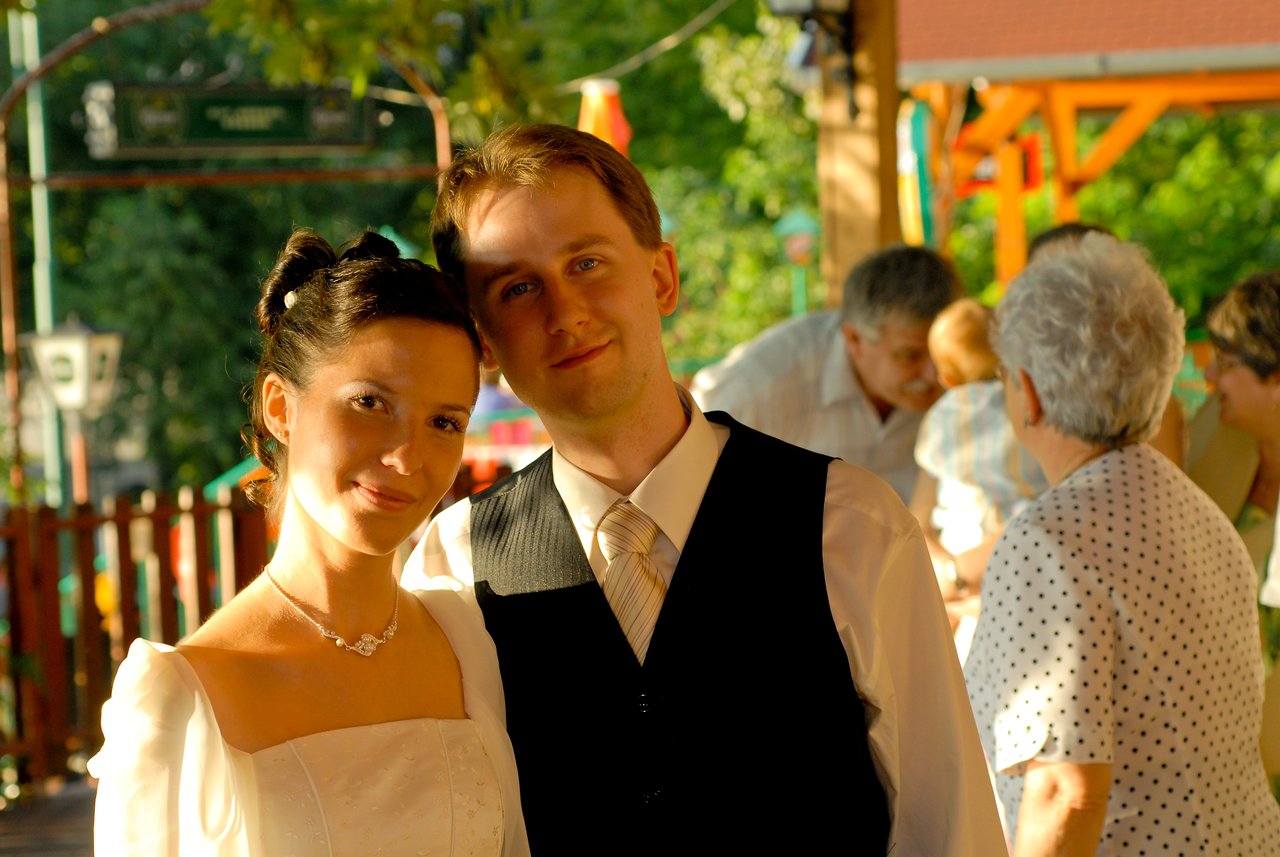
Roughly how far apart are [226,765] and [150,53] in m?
21.0

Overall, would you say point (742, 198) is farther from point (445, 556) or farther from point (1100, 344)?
point (445, 556)

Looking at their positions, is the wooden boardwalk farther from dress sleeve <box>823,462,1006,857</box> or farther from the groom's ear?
dress sleeve <box>823,462,1006,857</box>

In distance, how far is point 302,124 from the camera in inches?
267

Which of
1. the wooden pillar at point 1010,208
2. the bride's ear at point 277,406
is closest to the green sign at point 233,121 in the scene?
the bride's ear at point 277,406

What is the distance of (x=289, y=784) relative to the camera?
1667 millimetres

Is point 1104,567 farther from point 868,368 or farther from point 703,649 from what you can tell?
point 868,368

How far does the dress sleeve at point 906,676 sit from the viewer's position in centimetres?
187

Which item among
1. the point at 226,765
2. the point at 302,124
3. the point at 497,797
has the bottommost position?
the point at 497,797

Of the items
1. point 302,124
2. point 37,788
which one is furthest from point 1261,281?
point 37,788

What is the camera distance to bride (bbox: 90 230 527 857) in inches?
63.2

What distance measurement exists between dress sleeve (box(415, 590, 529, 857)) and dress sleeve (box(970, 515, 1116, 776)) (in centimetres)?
76

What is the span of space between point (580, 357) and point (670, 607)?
348 mm

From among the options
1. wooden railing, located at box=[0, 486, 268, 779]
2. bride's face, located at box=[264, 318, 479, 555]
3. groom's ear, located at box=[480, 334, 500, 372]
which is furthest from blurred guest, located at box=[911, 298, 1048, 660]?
wooden railing, located at box=[0, 486, 268, 779]

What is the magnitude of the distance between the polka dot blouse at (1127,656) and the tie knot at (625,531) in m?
0.60
